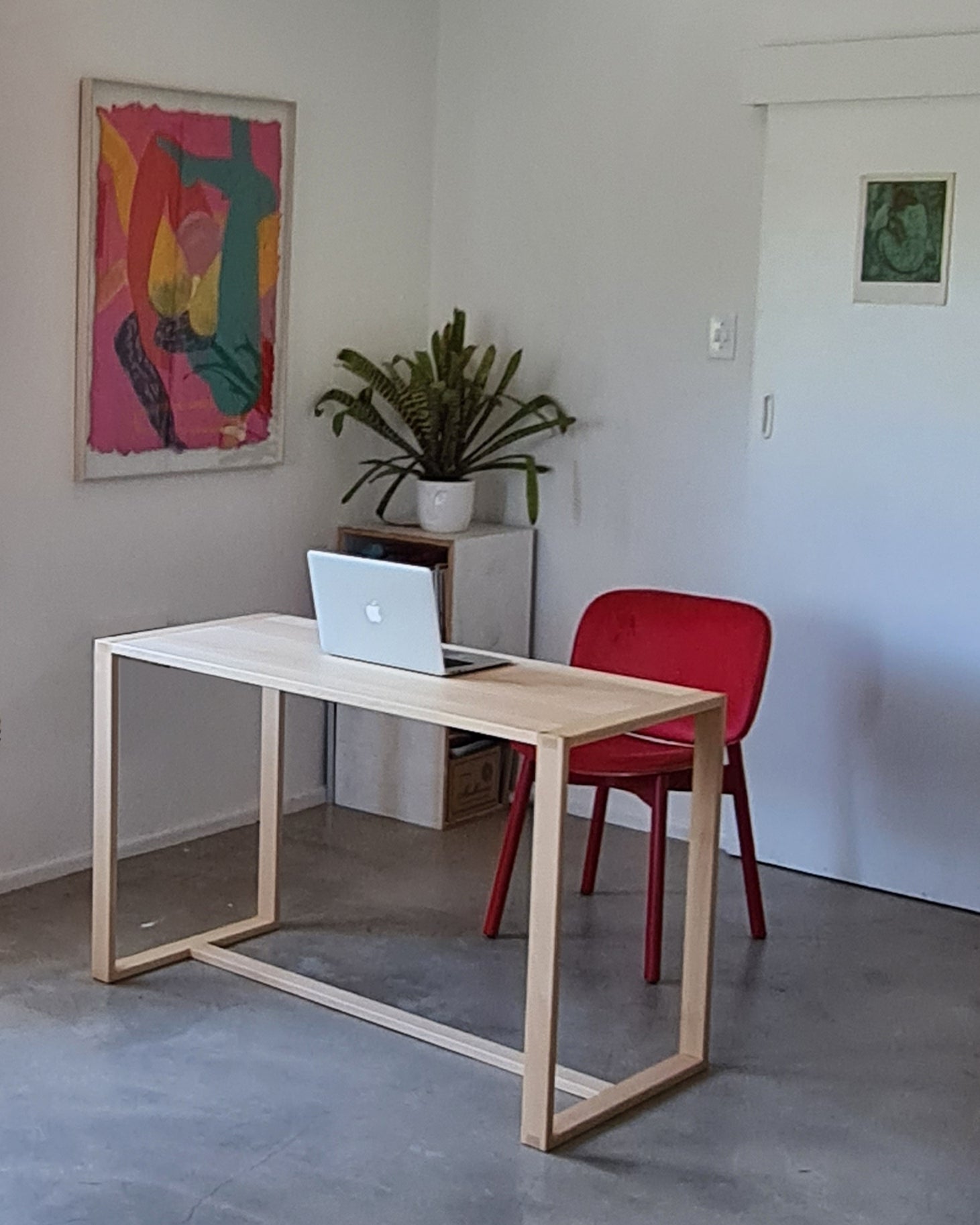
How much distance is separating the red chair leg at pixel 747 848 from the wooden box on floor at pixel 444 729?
108cm

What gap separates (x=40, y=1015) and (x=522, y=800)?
1.13m

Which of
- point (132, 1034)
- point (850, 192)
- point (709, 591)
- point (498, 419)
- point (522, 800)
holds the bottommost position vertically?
point (132, 1034)

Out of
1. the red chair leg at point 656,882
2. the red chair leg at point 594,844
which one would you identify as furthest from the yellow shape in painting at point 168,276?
the red chair leg at point 656,882

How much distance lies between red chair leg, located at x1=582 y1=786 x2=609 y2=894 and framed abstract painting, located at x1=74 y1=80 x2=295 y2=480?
1328 mm

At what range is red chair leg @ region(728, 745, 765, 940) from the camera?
4234mm

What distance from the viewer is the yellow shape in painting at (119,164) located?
14.3 ft

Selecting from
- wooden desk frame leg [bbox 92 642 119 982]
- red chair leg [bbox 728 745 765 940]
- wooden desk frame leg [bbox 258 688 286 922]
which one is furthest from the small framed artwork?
wooden desk frame leg [bbox 92 642 119 982]

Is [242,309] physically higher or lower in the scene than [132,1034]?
higher

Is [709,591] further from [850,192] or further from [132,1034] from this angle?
[132,1034]

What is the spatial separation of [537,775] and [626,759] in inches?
35.1

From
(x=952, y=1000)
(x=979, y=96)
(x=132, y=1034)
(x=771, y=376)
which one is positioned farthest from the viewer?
(x=771, y=376)

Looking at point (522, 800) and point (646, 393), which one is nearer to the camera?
point (522, 800)

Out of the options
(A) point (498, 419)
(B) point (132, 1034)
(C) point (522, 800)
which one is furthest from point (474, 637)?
(B) point (132, 1034)

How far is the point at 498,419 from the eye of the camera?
5.29m
